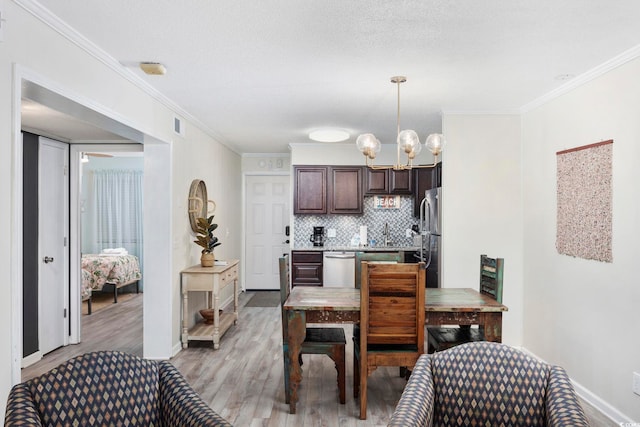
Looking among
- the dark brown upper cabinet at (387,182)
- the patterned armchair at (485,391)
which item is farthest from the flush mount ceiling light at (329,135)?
the patterned armchair at (485,391)

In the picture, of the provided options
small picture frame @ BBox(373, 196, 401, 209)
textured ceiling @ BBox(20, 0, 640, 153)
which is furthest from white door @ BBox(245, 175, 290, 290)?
textured ceiling @ BBox(20, 0, 640, 153)

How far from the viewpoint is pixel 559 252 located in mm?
3656

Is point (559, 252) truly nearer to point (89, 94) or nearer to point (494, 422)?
point (494, 422)

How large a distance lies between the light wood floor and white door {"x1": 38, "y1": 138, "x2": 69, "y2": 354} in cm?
28

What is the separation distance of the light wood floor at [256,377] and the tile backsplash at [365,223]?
5.39 feet

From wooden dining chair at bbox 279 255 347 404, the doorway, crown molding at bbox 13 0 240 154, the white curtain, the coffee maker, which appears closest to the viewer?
crown molding at bbox 13 0 240 154

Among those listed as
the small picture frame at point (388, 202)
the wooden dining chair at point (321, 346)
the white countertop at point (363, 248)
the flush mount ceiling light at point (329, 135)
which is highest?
the flush mount ceiling light at point (329, 135)

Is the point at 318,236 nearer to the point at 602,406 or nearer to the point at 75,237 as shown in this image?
the point at 75,237

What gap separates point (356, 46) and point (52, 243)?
12.7ft

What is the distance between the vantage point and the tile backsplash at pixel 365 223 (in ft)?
22.7

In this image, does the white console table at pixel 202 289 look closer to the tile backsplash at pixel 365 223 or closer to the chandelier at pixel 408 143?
the chandelier at pixel 408 143

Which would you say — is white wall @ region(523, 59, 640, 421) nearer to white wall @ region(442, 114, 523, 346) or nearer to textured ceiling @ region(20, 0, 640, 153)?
white wall @ region(442, 114, 523, 346)

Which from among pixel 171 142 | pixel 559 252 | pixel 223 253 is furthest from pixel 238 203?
pixel 559 252

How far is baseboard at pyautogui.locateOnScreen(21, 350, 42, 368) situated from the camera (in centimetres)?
413
